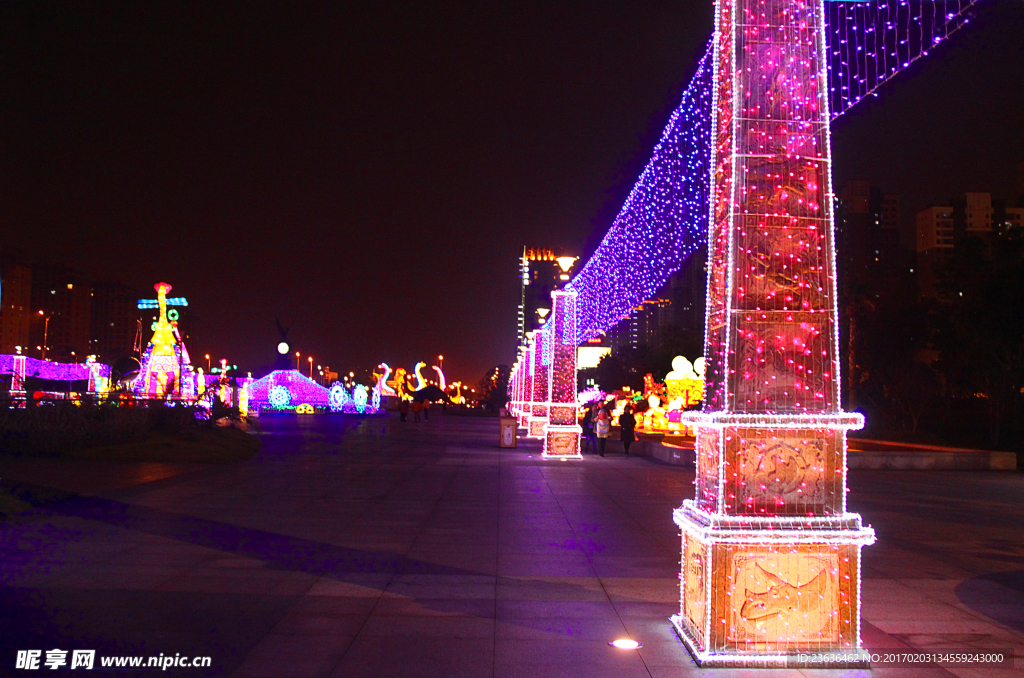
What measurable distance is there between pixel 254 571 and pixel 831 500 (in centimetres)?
483

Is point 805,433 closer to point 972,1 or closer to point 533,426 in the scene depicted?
point 972,1

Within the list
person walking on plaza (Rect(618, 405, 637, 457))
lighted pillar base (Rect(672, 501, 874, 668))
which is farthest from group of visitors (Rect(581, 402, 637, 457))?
lighted pillar base (Rect(672, 501, 874, 668))

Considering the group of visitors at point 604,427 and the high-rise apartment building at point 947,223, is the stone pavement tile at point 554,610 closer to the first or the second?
the group of visitors at point 604,427

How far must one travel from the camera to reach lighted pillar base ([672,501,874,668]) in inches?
209

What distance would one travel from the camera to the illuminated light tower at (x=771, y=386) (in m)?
5.38

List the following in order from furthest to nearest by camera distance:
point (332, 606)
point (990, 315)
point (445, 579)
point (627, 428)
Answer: point (990, 315)
point (627, 428)
point (445, 579)
point (332, 606)

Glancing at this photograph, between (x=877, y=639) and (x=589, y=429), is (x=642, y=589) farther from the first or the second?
(x=589, y=429)

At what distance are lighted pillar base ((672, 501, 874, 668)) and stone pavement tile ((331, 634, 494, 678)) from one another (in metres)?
1.34

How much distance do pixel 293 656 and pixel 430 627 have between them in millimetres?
1064

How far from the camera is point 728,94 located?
20.3 ft

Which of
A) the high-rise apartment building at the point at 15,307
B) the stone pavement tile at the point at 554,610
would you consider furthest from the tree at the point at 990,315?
the high-rise apartment building at the point at 15,307

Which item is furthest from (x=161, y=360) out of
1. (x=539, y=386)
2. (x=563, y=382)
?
(x=563, y=382)

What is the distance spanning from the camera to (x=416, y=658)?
17.3 ft

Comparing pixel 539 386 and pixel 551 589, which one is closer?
pixel 551 589
